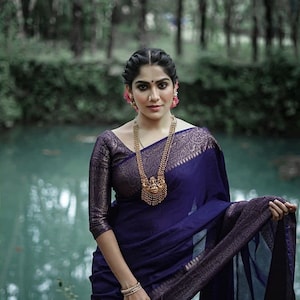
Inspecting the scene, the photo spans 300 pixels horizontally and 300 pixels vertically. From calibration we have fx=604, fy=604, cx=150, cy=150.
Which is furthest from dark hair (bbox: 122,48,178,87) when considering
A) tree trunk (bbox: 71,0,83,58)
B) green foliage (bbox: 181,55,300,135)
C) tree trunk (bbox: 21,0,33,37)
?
tree trunk (bbox: 21,0,33,37)

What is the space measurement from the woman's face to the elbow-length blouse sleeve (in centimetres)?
18

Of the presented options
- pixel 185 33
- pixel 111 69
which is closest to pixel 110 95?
pixel 111 69

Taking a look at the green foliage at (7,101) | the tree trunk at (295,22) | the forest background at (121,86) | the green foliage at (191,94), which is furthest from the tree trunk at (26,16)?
the tree trunk at (295,22)

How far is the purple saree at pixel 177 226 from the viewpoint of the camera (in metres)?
1.90

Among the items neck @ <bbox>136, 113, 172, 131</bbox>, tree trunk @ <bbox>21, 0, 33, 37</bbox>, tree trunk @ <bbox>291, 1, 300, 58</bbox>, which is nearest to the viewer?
neck @ <bbox>136, 113, 172, 131</bbox>

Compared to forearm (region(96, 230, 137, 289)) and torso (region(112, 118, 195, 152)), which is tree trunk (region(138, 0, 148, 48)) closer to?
torso (region(112, 118, 195, 152))

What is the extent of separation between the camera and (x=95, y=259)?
204cm

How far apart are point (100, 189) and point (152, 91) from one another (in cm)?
35

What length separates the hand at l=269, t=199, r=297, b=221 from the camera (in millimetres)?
1847

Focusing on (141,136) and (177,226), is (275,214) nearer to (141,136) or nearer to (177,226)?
(177,226)

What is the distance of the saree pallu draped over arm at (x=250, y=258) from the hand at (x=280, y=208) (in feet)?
0.06

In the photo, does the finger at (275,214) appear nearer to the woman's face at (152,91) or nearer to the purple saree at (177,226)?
the purple saree at (177,226)

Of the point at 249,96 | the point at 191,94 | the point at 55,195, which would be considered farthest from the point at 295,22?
the point at 55,195

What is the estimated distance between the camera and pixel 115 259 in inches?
73.8
